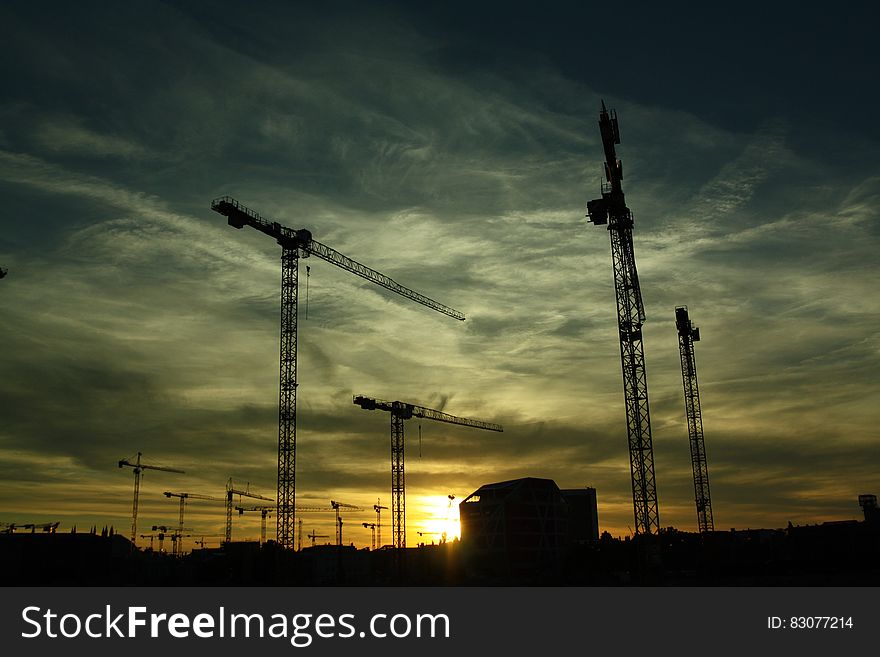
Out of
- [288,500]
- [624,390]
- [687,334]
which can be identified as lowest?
[288,500]

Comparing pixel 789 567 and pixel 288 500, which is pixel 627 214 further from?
pixel 288 500

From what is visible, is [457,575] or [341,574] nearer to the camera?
[457,575]

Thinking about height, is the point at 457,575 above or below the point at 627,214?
below

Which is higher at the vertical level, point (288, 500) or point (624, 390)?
point (624, 390)

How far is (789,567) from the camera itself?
10731cm

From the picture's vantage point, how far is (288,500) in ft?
388

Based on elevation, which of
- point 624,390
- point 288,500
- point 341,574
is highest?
point 624,390

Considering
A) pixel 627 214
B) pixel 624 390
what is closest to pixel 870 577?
pixel 624 390
